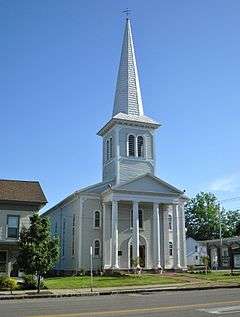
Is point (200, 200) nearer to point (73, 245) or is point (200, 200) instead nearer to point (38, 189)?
point (73, 245)

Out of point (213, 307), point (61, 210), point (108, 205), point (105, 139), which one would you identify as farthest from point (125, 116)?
point (213, 307)

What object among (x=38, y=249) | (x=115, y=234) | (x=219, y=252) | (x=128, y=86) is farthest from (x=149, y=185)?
(x=219, y=252)

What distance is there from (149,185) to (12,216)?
1630cm

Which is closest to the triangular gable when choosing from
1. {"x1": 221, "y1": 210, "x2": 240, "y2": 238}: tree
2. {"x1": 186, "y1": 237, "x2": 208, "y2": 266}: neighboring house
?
{"x1": 186, "y1": 237, "x2": 208, "y2": 266}: neighboring house

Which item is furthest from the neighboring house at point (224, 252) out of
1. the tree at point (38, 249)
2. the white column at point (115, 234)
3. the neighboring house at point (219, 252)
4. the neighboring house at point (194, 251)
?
the tree at point (38, 249)

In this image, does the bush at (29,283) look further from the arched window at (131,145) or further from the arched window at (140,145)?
the arched window at (140,145)

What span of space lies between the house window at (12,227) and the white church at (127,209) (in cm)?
1163

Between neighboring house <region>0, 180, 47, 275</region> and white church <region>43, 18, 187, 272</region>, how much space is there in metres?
10.7

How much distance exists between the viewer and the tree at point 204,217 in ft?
335

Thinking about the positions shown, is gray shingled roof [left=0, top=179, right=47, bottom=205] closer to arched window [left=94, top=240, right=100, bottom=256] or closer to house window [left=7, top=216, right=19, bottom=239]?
house window [left=7, top=216, right=19, bottom=239]

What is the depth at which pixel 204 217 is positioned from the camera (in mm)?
102688

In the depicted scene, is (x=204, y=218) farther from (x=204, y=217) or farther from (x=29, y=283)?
(x=29, y=283)

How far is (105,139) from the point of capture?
54.8 meters

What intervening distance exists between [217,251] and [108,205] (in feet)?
123
